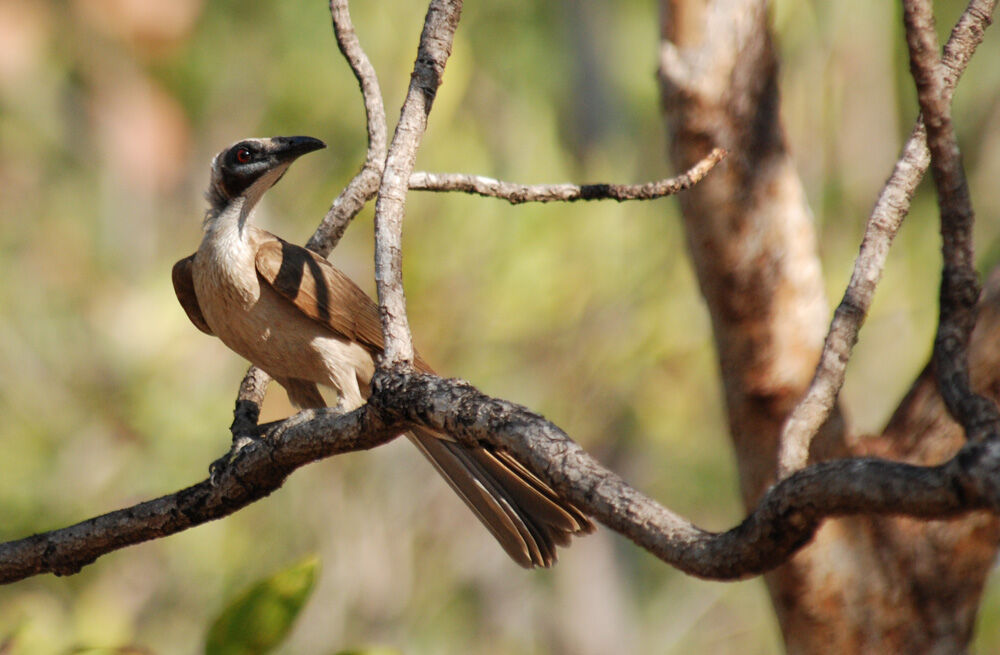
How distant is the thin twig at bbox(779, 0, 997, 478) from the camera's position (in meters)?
1.82

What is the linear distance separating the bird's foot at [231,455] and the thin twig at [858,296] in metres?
1.37

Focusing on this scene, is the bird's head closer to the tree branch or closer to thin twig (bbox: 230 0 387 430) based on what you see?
thin twig (bbox: 230 0 387 430)

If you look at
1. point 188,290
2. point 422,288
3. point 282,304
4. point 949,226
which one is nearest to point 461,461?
point 282,304

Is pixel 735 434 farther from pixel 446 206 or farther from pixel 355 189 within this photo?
pixel 446 206

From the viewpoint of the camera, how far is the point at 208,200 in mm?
3994

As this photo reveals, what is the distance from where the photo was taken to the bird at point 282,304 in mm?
3566

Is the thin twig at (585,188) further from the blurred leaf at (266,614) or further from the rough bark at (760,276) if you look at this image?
the rough bark at (760,276)

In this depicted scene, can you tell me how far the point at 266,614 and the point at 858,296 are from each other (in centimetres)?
152

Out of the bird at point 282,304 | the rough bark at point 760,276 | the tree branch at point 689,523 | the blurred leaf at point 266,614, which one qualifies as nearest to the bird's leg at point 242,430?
the bird at point 282,304

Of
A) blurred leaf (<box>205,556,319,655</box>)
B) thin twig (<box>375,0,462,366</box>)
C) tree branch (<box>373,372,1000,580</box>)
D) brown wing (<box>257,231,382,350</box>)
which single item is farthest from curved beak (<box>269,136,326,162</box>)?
tree branch (<box>373,372,1000,580</box>)

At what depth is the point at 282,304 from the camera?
370 centimetres

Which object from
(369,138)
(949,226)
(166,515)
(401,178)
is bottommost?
(949,226)

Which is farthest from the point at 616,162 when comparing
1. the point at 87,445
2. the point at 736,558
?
the point at 736,558

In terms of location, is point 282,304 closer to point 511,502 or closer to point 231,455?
point 231,455
